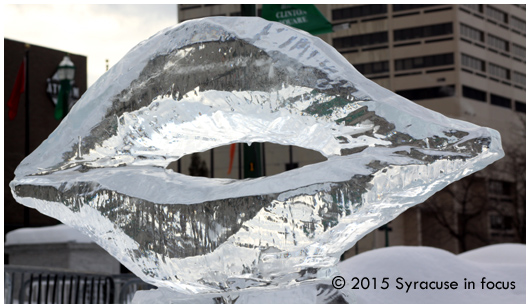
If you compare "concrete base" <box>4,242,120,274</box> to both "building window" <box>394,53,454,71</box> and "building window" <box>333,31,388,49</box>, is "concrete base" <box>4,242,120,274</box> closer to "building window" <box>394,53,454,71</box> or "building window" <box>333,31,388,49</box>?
"building window" <box>333,31,388,49</box>

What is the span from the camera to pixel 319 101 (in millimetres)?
1848

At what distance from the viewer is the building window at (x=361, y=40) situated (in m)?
43.3

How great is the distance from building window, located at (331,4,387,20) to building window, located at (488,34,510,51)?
6850 millimetres

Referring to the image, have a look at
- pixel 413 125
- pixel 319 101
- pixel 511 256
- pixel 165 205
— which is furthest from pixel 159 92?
pixel 511 256

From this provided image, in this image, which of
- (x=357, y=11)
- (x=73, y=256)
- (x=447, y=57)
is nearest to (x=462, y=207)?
(x=447, y=57)

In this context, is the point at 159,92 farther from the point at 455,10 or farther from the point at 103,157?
the point at 455,10

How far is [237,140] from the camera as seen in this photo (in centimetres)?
202

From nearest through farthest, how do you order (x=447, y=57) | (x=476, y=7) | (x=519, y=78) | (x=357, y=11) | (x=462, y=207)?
(x=462, y=207) → (x=447, y=57) → (x=476, y=7) → (x=357, y=11) → (x=519, y=78)

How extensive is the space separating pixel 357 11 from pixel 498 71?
9837 millimetres

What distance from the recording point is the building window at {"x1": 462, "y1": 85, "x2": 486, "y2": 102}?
41.2m

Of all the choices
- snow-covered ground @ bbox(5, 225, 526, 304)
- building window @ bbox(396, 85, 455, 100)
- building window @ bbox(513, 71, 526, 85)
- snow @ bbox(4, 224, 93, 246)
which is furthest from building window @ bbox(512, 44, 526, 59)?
snow-covered ground @ bbox(5, 225, 526, 304)

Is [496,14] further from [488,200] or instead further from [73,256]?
[73,256]

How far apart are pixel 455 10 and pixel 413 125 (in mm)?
42314

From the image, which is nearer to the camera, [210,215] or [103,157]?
[210,215]
